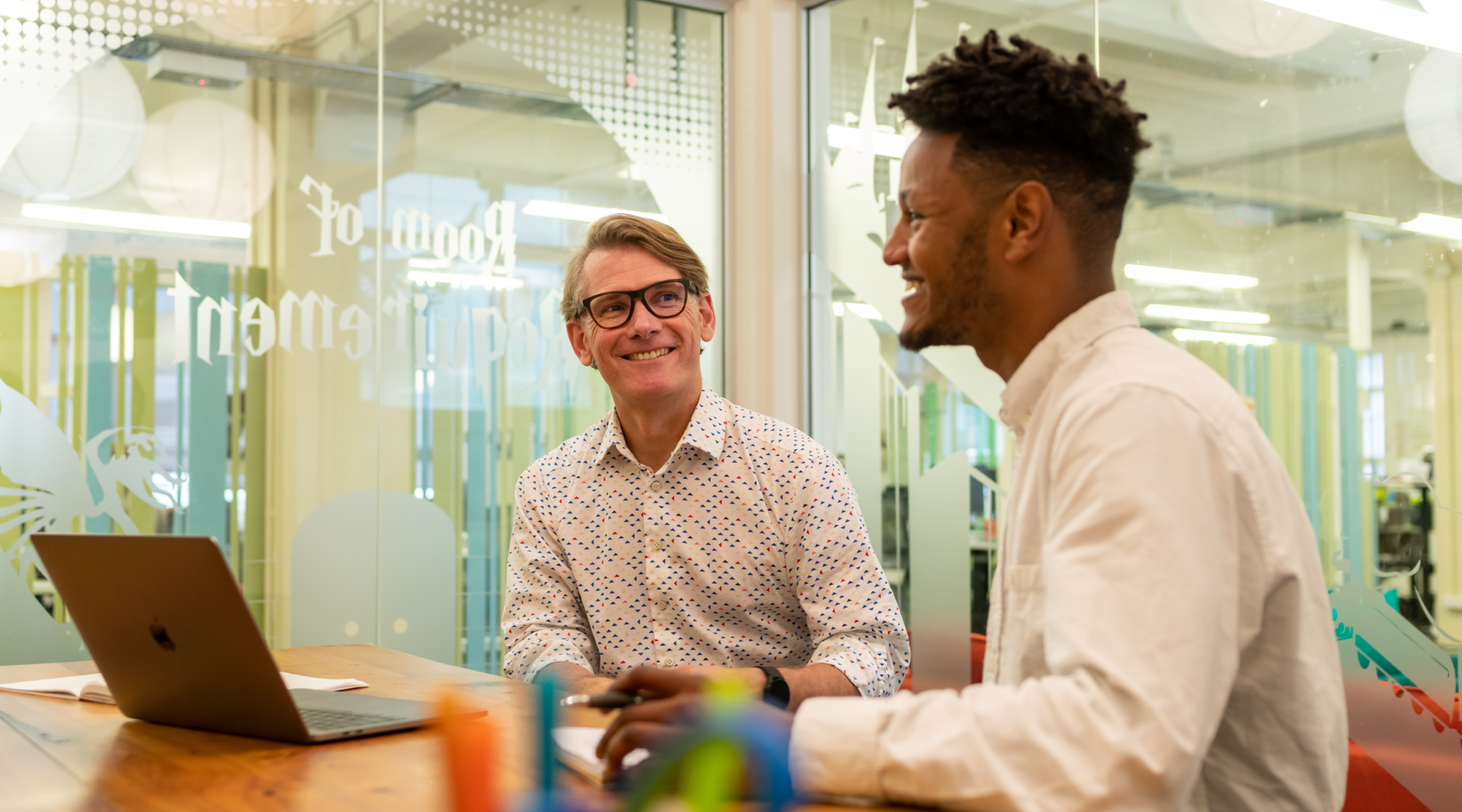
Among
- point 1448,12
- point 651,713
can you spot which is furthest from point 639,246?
point 1448,12

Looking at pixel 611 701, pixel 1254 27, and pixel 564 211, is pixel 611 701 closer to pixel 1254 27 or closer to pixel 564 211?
pixel 1254 27

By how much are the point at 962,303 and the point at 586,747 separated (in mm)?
571

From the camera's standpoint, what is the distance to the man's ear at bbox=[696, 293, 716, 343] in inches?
89.7

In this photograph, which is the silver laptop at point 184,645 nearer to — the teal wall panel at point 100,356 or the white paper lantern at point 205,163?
the teal wall panel at point 100,356

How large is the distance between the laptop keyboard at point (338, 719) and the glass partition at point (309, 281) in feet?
7.03

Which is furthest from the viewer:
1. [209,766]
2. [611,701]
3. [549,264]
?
[549,264]

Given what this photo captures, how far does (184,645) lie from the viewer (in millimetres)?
1318

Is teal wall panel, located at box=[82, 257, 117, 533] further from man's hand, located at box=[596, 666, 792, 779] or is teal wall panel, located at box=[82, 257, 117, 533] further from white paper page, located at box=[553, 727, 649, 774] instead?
man's hand, located at box=[596, 666, 792, 779]

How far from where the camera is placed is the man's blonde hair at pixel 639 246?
2.20 meters

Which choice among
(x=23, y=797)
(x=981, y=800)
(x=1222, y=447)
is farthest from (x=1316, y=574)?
(x=23, y=797)

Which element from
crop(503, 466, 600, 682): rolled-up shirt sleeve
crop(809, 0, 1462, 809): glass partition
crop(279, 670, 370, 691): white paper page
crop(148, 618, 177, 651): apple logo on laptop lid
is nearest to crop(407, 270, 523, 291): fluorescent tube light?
crop(809, 0, 1462, 809): glass partition

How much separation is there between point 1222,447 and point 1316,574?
7.7 inches

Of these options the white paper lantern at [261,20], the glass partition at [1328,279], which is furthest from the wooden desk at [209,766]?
the white paper lantern at [261,20]

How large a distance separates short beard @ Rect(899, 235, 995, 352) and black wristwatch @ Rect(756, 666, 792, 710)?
22.2 inches
